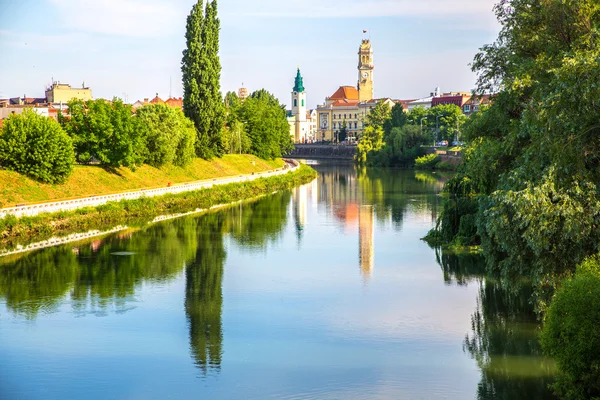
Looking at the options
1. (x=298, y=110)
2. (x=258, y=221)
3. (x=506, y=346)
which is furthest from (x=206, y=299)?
(x=298, y=110)

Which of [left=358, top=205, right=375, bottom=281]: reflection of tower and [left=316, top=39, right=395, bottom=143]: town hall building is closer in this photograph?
[left=358, top=205, right=375, bottom=281]: reflection of tower

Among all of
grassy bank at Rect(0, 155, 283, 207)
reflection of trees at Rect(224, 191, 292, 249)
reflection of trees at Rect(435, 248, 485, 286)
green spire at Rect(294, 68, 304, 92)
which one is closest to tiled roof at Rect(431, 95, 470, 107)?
green spire at Rect(294, 68, 304, 92)

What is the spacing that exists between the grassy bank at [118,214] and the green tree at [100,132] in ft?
14.3

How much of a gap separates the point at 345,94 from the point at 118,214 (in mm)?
149875

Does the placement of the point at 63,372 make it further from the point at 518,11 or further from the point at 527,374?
the point at 518,11

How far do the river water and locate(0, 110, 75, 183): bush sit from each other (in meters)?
8.24

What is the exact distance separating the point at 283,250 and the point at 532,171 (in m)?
17.2

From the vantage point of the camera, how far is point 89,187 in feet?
161

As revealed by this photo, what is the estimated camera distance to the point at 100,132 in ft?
171

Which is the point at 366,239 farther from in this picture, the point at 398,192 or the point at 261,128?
the point at 261,128

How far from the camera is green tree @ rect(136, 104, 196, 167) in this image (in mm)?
58188

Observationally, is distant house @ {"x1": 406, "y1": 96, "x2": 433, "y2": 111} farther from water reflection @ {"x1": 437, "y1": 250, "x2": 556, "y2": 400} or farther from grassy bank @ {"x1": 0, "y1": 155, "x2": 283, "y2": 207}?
water reflection @ {"x1": 437, "y1": 250, "x2": 556, "y2": 400}

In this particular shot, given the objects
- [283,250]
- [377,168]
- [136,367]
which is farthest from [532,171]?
[377,168]

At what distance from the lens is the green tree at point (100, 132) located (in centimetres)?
5166
